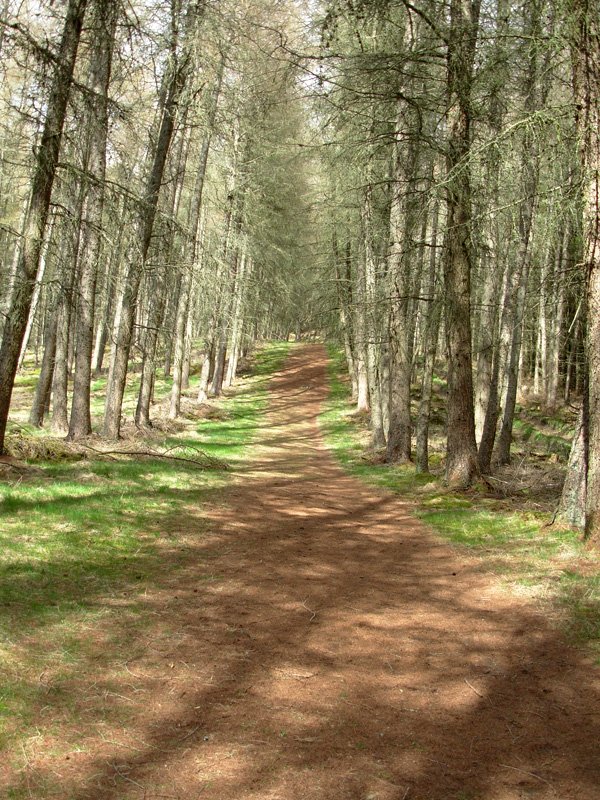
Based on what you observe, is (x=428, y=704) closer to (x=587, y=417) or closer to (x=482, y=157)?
(x=587, y=417)

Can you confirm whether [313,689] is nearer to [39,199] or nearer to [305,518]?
[305,518]

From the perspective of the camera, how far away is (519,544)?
24.7ft

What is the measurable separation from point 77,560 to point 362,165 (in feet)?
28.2

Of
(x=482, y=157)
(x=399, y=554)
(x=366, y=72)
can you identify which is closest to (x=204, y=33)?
(x=366, y=72)

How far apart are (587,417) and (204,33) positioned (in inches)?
392

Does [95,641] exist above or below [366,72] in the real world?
below

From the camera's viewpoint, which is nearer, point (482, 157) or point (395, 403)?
point (482, 157)

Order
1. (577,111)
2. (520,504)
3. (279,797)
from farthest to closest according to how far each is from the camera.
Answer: (520,504)
(577,111)
(279,797)

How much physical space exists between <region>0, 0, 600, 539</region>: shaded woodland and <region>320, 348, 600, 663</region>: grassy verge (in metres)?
0.44

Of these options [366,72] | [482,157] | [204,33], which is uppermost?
[204,33]

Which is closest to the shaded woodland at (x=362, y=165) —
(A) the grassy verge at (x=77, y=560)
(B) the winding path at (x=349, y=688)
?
(A) the grassy verge at (x=77, y=560)

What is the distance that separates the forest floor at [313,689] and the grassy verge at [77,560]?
5 centimetres

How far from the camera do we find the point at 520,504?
9719mm

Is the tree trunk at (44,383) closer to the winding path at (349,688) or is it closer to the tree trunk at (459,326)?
the tree trunk at (459,326)
